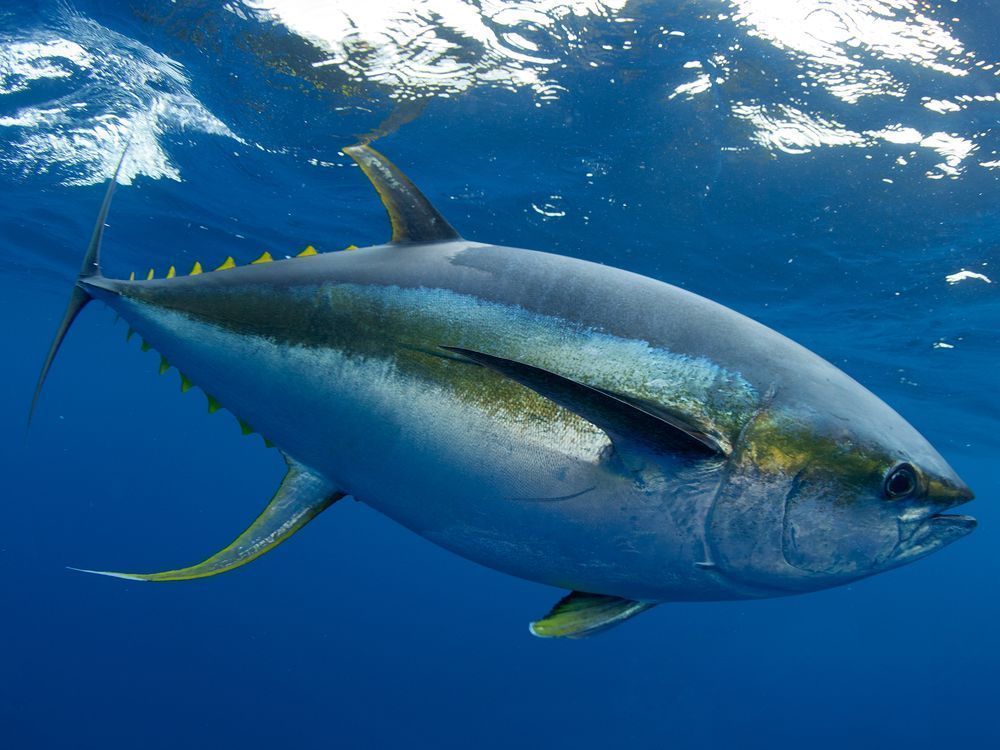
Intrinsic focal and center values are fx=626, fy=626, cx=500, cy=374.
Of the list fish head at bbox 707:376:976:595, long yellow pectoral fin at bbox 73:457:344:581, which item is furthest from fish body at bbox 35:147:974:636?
long yellow pectoral fin at bbox 73:457:344:581

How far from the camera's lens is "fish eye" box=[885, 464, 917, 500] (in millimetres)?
1402

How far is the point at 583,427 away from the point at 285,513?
1.09 metres

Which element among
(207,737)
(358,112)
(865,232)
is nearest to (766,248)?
(865,232)

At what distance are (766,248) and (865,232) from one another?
67.2 inches

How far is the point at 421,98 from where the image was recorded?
30.2 feet

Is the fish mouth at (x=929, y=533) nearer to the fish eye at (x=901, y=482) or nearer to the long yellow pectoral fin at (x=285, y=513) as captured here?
the fish eye at (x=901, y=482)

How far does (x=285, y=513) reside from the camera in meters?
2.02

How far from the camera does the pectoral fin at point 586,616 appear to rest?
1.61m

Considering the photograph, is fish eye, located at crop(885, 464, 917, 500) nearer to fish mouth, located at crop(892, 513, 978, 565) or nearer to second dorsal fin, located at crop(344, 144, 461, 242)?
fish mouth, located at crop(892, 513, 978, 565)

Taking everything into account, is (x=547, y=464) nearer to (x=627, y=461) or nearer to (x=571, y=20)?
(x=627, y=461)

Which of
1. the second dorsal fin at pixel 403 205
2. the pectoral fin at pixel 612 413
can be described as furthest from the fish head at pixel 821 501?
the second dorsal fin at pixel 403 205

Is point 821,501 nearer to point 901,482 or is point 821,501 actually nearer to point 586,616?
Result: point 901,482

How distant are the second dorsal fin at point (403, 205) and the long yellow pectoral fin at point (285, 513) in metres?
0.82

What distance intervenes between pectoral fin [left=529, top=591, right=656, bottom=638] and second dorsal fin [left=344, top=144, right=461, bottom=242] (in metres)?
1.16
